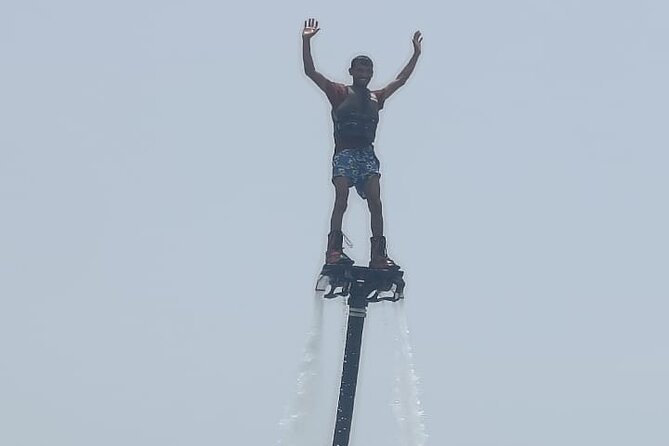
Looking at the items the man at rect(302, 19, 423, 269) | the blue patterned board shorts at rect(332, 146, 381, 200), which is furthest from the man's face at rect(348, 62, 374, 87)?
the blue patterned board shorts at rect(332, 146, 381, 200)

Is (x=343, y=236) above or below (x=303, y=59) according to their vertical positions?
below

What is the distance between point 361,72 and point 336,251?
5.87 metres

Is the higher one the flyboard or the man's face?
the man's face

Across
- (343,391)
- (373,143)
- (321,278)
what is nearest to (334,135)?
(373,143)

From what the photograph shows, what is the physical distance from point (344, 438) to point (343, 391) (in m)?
1.52

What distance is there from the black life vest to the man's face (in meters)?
0.22

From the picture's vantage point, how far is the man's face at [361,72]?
57188 mm

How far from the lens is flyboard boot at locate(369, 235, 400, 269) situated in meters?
57.1

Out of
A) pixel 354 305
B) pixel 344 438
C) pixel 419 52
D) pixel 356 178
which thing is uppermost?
pixel 419 52

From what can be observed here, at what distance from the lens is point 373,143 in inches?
2279

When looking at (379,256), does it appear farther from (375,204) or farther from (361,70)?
(361,70)

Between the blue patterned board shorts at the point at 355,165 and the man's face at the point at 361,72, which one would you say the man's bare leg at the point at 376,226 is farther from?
the man's face at the point at 361,72

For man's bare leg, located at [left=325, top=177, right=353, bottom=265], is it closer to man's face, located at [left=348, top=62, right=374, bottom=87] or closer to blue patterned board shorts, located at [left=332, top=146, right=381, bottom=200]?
blue patterned board shorts, located at [left=332, top=146, right=381, bottom=200]

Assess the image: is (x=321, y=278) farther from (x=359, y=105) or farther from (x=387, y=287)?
(x=359, y=105)
